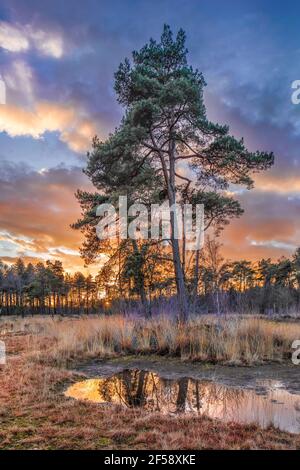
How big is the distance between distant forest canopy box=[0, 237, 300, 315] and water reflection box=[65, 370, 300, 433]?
462 centimetres

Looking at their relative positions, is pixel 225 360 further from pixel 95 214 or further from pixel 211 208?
pixel 95 214

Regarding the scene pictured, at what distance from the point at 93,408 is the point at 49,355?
4555 millimetres

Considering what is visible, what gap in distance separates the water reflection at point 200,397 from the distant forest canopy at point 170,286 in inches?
182

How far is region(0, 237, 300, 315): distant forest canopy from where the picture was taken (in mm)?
11961

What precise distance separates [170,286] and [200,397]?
820 cm

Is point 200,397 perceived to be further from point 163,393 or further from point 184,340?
point 184,340

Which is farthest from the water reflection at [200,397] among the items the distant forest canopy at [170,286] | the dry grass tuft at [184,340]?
the distant forest canopy at [170,286]

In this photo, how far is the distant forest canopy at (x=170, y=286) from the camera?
12.0 meters

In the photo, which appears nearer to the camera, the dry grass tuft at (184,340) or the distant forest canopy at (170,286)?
the dry grass tuft at (184,340)

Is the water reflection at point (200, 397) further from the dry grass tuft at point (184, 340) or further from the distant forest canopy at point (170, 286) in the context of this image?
the distant forest canopy at point (170, 286)

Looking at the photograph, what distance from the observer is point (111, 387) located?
251 inches

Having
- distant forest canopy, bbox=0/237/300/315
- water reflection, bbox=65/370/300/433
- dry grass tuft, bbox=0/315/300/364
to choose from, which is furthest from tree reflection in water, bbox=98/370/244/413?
distant forest canopy, bbox=0/237/300/315
